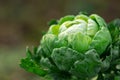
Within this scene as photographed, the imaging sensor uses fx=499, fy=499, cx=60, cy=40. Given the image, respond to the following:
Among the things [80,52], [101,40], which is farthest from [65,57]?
[101,40]

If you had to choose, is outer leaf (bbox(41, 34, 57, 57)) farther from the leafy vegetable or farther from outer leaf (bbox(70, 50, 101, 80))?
outer leaf (bbox(70, 50, 101, 80))

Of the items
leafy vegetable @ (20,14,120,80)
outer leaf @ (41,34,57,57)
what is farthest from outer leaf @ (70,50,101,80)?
outer leaf @ (41,34,57,57)

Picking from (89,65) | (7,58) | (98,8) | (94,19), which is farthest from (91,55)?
(98,8)

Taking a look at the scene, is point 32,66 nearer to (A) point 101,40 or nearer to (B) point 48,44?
(B) point 48,44

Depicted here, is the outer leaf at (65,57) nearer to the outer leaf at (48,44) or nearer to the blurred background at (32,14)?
the outer leaf at (48,44)

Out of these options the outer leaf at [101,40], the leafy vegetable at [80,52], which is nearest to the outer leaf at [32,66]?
the leafy vegetable at [80,52]

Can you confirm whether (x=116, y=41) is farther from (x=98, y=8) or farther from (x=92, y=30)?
(x=98, y=8)
